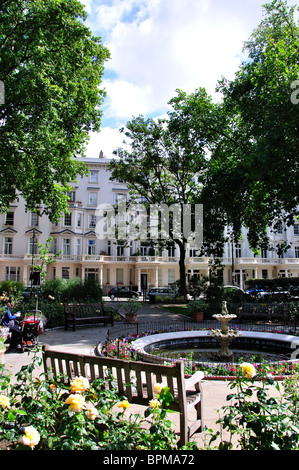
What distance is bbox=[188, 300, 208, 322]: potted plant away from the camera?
1655 centimetres

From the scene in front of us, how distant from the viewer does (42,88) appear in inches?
568

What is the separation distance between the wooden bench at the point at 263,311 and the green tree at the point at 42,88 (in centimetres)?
1142

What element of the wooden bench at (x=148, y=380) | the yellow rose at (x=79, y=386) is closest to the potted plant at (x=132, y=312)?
the wooden bench at (x=148, y=380)

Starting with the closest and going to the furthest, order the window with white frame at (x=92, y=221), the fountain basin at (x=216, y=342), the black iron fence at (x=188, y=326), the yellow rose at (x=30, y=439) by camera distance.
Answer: the yellow rose at (x=30, y=439) < the fountain basin at (x=216, y=342) < the black iron fence at (x=188, y=326) < the window with white frame at (x=92, y=221)

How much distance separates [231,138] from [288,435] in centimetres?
2098

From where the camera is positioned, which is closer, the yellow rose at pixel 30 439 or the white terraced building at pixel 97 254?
the yellow rose at pixel 30 439

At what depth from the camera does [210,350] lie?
10.4 m

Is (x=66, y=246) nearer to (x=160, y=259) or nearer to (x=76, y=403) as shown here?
(x=160, y=259)

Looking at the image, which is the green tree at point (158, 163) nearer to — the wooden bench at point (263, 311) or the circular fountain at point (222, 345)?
the wooden bench at point (263, 311)

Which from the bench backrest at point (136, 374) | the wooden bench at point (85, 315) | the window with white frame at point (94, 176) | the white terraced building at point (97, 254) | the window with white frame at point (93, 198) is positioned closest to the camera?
the bench backrest at point (136, 374)

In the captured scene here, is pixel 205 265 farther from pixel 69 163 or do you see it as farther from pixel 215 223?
pixel 69 163

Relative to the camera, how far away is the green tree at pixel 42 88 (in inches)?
590
